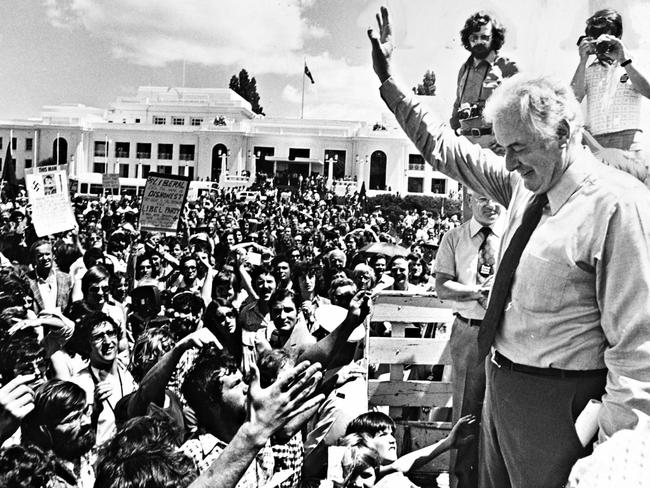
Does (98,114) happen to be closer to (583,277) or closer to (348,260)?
(348,260)

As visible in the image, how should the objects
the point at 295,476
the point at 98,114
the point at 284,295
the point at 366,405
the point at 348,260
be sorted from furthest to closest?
the point at 98,114 → the point at 348,260 → the point at 284,295 → the point at 366,405 → the point at 295,476

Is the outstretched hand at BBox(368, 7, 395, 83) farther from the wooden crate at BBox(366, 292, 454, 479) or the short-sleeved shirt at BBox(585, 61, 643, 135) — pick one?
the short-sleeved shirt at BBox(585, 61, 643, 135)

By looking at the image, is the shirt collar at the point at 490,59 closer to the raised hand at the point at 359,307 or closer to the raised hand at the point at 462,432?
the raised hand at the point at 359,307

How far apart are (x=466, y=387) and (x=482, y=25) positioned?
2.03 m

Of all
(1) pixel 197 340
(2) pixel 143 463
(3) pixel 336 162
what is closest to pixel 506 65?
(1) pixel 197 340

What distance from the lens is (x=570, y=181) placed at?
6.46 ft

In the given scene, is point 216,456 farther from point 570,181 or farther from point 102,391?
point 570,181

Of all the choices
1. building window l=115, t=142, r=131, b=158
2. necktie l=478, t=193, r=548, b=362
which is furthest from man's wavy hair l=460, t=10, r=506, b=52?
building window l=115, t=142, r=131, b=158

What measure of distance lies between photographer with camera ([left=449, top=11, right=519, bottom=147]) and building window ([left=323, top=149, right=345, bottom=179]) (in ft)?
208

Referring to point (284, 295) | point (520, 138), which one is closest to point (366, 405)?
point (284, 295)

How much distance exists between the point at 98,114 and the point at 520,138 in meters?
82.3

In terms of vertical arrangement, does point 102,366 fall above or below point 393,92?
below

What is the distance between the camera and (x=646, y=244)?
5.84ft

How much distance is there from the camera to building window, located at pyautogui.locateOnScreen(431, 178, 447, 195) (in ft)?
221
